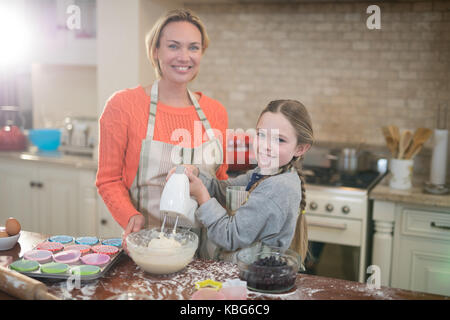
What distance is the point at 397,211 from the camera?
2664 mm

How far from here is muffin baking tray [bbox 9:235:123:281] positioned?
1370 mm

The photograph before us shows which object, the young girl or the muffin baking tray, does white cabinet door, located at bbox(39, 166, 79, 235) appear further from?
the young girl

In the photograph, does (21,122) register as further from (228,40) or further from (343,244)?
(343,244)

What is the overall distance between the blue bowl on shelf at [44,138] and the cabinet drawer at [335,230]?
2.20 m

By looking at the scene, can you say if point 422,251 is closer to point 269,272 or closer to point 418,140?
point 418,140

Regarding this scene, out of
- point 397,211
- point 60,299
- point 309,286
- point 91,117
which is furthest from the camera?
point 91,117

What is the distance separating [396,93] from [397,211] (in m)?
0.96

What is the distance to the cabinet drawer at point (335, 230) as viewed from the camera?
2.75 m

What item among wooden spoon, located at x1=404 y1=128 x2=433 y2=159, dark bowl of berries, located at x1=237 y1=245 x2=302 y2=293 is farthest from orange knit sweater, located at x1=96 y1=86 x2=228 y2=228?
wooden spoon, located at x1=404 y1=128 x2=433 y2=159

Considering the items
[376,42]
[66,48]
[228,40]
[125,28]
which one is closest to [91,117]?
[66,48]

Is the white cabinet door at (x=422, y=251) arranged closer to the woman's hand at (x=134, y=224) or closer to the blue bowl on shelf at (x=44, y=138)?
the woman's hand at (x=134, y=224)

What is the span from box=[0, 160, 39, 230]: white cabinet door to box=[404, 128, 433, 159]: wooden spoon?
264cm

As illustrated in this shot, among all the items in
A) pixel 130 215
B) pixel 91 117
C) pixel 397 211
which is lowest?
pixel 397 211

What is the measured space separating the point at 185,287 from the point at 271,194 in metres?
0.39
